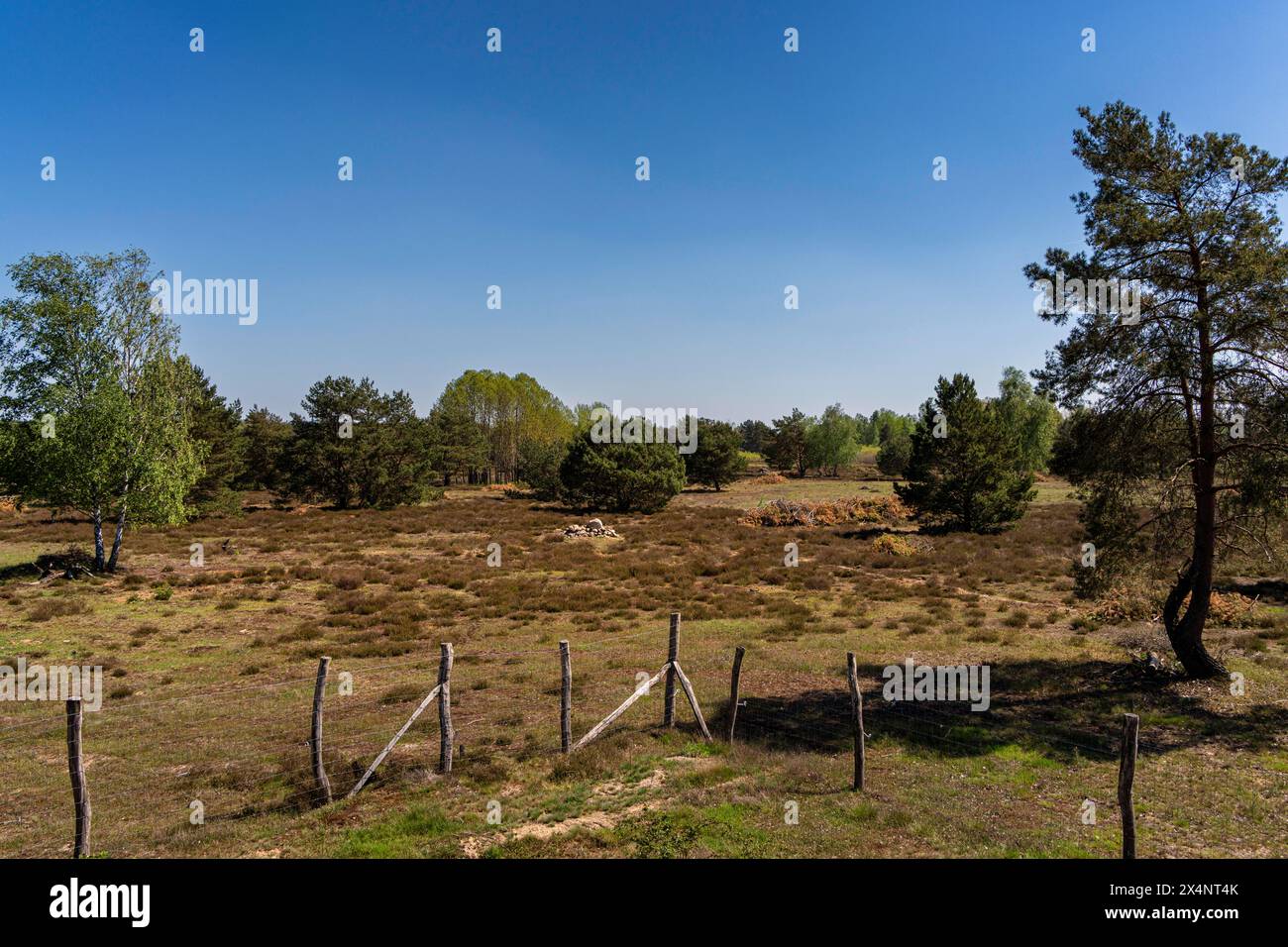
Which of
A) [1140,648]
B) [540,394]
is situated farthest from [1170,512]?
[540,394]

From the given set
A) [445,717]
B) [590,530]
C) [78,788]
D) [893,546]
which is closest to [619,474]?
[590,530]

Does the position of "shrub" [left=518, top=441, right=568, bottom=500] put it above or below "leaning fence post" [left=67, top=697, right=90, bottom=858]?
above

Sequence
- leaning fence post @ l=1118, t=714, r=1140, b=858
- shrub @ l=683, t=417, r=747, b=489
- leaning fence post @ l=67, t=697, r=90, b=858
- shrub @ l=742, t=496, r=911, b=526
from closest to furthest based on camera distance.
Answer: leaning fence post @ l=1118, t=714, r=1140, b=858
leaning fence post @ l=67, t=697, r=90, b=858
shrub @ l=742, t=496, r=911, b=526
shrub @ l=683, t=417, r=747, b=489

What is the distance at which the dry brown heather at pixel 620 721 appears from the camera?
28.0 feet

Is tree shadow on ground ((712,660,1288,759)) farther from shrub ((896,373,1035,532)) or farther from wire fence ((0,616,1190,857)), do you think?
shrub ((896,373,1035,532))

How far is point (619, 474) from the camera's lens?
5762cm

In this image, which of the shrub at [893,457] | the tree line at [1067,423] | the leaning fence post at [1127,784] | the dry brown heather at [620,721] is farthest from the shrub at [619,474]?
the shrub at [893,457]

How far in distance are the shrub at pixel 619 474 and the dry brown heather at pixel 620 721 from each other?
87.0 feet

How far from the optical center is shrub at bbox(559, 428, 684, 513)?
2274 inches

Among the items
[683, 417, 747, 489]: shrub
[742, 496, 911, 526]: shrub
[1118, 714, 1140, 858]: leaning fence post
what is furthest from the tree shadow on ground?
[683, 417, 747, 489]: shrub

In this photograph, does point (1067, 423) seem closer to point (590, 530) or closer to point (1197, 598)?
point (1197, 598)

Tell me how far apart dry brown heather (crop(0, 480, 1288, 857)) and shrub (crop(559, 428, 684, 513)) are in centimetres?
2650

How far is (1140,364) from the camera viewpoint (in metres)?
13.7

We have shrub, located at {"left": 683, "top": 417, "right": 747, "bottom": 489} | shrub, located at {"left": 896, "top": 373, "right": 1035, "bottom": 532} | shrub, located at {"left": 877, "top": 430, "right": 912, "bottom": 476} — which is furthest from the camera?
shrub, located at {"left": 877, "top": 430, "right": 912, "bottom": 476}
